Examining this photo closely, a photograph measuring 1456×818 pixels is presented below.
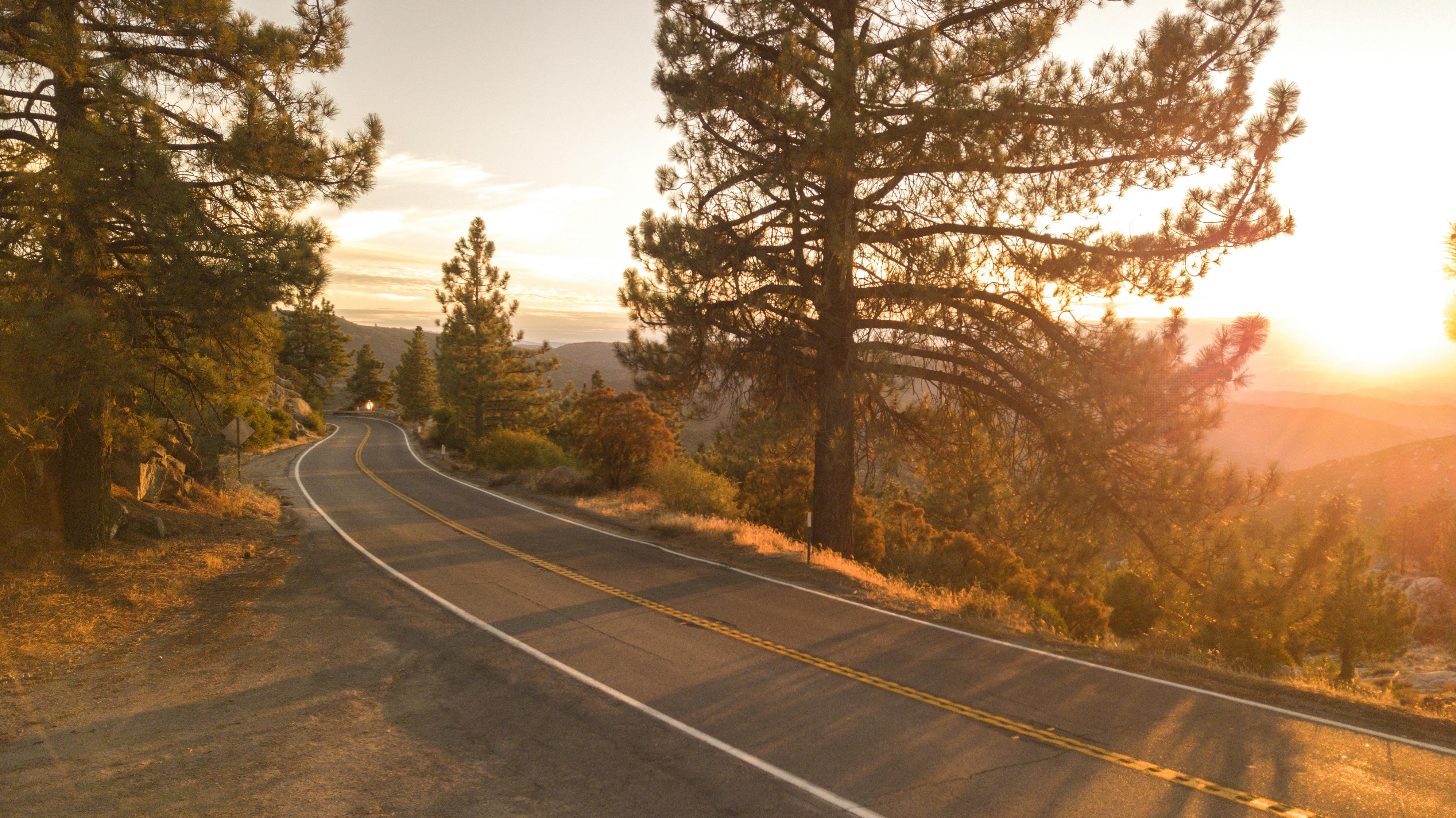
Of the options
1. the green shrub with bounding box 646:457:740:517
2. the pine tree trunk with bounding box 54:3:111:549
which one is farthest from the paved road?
the green shrub with bounding box 646:457:740:517

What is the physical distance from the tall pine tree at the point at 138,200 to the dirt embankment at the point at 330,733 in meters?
3.76

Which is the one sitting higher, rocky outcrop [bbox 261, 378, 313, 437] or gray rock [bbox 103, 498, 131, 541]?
gray rock [bbox 103, 498, 131, 541]

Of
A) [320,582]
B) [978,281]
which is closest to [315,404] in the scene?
[320,582]

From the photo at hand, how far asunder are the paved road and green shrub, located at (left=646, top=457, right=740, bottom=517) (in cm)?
967

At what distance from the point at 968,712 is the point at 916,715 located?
0.55 meters

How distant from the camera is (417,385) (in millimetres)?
90250

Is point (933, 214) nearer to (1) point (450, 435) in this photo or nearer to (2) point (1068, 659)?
(2) point (1068, 659)

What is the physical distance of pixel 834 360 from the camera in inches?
603

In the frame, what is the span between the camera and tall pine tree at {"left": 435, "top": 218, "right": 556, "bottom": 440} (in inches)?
1897

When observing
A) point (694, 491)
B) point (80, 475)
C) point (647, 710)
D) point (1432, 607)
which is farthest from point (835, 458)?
point (1432, 607)

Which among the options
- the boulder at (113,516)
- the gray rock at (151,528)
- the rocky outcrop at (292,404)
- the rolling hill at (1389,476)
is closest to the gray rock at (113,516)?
the boulder at (113,516)

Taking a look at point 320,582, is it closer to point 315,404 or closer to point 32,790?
point 32,790

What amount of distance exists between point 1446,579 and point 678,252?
94.1 ft

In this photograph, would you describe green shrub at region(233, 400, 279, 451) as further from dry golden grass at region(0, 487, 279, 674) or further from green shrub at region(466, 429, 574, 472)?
dry golden grass at region(0, 487, 279, 674)
